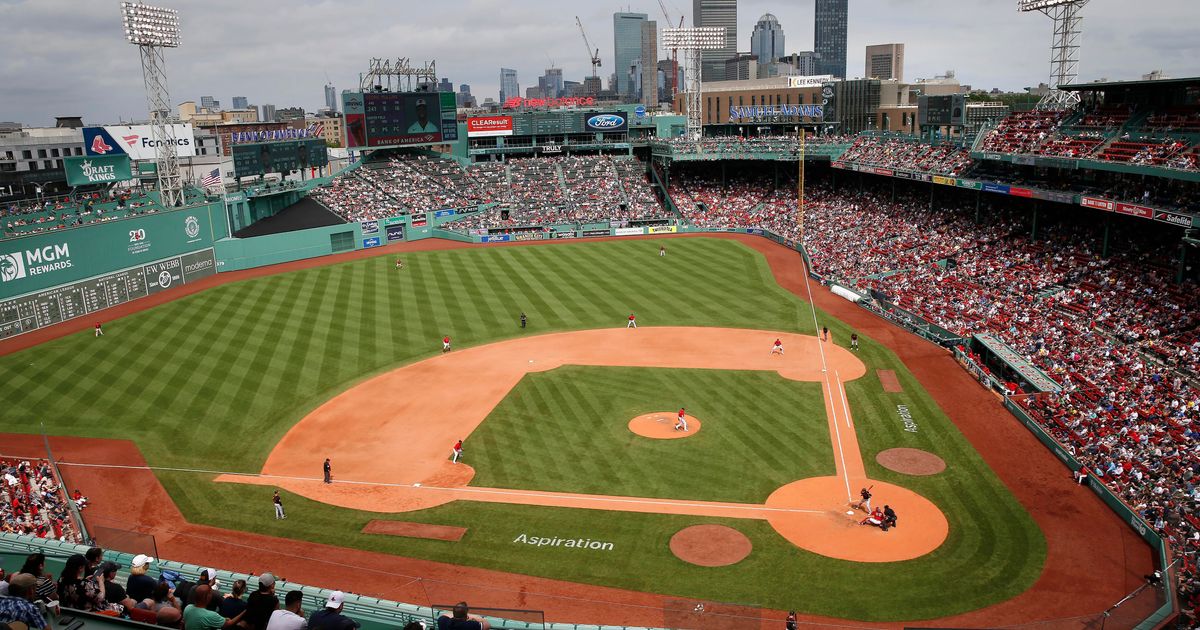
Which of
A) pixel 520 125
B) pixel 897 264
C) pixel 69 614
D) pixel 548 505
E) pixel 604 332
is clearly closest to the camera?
pixel 69 614

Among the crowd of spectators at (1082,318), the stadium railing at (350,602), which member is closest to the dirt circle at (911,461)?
the crowd of spectators at (1082,318)

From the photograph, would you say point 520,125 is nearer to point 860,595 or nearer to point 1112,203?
point 1112,203

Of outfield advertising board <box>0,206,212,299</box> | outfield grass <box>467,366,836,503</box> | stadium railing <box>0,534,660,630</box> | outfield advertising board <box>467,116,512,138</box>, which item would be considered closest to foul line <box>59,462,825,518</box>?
outfield grass <box>467,366,836,503</box>

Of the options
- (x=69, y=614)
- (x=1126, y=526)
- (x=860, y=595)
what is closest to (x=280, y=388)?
(x=860, y=595)

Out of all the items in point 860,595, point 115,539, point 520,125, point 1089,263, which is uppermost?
point 520,125

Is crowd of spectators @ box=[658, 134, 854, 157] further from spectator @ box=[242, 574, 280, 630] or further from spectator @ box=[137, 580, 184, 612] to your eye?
spectator @ box=[242, 574, 280, 630]

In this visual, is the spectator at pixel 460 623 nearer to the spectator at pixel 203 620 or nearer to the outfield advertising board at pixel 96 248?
the spectator at pixel 203 620

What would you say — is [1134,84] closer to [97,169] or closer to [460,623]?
[460,623]

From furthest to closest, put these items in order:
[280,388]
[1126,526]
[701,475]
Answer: [280,388] < [701,475] < [1126,526]
